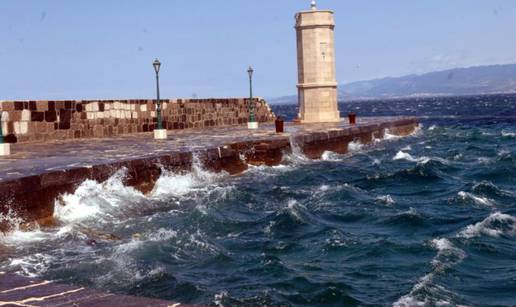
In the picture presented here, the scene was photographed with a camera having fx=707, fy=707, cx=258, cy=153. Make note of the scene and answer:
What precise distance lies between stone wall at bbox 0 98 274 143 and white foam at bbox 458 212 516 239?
12.1 m

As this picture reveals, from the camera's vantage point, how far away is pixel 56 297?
507 cm

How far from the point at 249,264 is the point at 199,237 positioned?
1.47 m

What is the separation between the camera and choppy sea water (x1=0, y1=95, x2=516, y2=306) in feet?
22.7

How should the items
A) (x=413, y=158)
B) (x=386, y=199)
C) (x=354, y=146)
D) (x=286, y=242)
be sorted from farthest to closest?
(x=354, y=146) < (x=413, y=158) < (x=386, y=199) < (x=286, y=242)

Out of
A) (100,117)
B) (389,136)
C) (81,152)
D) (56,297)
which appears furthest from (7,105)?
(389,136)

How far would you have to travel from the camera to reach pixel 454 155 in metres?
20.7

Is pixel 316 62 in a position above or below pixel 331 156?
above

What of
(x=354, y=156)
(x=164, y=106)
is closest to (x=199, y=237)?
(x=354, y=156)

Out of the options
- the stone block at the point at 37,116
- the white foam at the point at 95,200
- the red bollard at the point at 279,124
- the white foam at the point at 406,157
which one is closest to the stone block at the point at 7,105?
the stone block at the point at 37,116

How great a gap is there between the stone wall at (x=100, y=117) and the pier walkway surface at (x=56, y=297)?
12737mm

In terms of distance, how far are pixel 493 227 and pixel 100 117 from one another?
47.4ft

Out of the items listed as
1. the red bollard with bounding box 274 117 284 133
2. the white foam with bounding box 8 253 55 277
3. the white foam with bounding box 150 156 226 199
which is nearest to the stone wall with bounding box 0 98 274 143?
the red bollard with bounding box 274 117 284 133

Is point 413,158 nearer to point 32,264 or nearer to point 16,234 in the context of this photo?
point 16,234

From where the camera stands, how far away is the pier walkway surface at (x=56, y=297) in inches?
191
